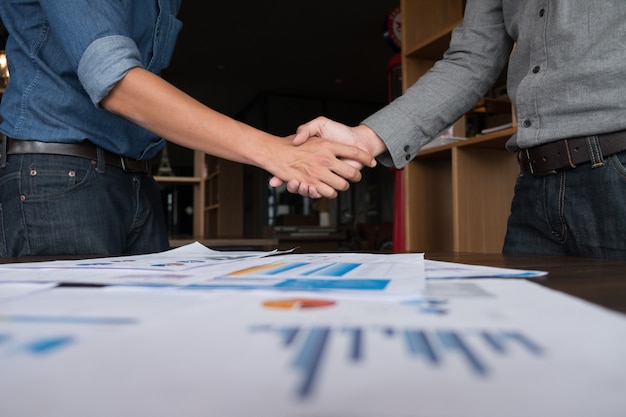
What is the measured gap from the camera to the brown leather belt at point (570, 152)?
0.79 meters

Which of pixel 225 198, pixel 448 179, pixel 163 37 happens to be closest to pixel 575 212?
pixel 163 37

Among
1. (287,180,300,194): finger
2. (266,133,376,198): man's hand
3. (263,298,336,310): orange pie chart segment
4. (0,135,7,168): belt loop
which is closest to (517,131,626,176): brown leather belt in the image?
(266,133,376,198): man's hand

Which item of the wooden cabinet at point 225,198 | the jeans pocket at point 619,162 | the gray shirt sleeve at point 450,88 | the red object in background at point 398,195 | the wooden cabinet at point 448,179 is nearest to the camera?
the jeans pocket at point 619,162

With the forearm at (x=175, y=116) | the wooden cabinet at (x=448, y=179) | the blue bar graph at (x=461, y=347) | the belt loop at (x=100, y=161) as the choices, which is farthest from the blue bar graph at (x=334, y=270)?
the wooden cabinet at (x=448, y=179)

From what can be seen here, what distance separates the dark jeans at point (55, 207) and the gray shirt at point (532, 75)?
57cm

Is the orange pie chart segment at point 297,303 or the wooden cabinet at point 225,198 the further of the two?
the wooden cabinet at point 225,198

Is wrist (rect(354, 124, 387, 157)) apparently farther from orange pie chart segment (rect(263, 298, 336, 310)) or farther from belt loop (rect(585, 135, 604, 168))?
orange pie chart segment (rect(263, 298, 336, 310))

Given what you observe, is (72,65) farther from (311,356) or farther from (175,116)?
(311,356)

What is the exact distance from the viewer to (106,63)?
0.78 meters

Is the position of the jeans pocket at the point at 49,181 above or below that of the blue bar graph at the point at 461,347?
above

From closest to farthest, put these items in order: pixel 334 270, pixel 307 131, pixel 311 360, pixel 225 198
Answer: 1. pixel 311 360
2. pixel 334 270
3. pixel 307 131
4. pixel 225 198

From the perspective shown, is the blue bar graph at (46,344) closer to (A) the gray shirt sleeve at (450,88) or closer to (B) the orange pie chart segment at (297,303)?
(B) the orange pie chart segment at (297,303)

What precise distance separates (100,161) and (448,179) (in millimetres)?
1964

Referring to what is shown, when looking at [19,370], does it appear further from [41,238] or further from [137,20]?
[137,20]
